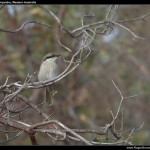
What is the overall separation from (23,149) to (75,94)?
15.9 ft

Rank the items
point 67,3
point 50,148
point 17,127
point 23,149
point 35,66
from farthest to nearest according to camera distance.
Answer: point 35,66
point 67,3
point 23,149
point 50,148
point 17,127

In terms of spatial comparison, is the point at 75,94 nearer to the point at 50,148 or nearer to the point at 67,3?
the point at 67,3

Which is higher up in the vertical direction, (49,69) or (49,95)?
(49,69)

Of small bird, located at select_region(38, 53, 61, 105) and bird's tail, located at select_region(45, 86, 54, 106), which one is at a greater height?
small bird, located at select_region(38, 53, 61, 105)

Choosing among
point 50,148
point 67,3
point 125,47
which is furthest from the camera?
point 125,47

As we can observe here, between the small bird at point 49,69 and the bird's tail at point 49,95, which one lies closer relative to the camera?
the bird's tail at point 49,95

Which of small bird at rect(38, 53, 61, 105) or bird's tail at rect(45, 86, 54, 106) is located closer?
bird's tail at rect(45, 86, 54, 106)

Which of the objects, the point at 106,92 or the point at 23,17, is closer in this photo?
the point at 23,17

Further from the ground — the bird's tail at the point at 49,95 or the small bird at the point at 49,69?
the small bird at the point at 49,69

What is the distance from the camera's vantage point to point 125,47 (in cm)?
1023

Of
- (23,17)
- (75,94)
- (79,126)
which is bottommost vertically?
(79,126)

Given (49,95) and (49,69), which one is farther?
(49,69)

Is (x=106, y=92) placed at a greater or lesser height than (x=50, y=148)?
greater

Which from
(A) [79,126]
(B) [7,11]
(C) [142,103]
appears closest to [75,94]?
(A) [79,126]
